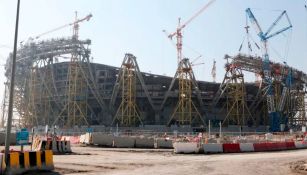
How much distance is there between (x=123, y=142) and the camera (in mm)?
39062

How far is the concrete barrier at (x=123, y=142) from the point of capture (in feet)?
127

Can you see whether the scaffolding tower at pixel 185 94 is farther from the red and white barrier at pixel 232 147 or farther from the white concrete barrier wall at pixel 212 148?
the white concrete barrier wall at pixel 212 148

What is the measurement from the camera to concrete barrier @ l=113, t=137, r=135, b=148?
38.8m

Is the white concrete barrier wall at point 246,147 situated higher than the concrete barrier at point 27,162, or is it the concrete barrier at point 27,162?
the concrete barrier at point 27,162

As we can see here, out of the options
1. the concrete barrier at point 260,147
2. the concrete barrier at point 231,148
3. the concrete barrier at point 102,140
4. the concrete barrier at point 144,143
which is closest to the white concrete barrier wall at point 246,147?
the concrete barrier at point 231,148

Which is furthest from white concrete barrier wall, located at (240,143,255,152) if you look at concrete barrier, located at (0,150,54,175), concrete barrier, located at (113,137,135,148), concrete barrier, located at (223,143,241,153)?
concrete barrier, located at (0,150,54,175)

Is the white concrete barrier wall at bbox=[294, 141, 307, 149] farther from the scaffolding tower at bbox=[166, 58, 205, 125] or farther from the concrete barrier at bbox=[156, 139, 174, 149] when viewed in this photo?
the scaffolding tower at bbox=[166, 58, 205, 125]

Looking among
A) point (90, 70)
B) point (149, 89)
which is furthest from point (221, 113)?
point (90, 70)

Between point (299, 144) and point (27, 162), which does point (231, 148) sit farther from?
point (27, 162)

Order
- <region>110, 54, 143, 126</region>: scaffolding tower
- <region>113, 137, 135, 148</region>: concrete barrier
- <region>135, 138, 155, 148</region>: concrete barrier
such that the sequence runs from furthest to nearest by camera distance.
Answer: <region>110, 54, 143, 126</region>: scaffolding tower < <region>135, 138, 155, 148</region>: concrete barrier < <region>113, 137, 135, 148</region>: concrete barrier

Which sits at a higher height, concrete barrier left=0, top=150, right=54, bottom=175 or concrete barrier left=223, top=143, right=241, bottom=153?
concrete barrier left=0, top=150, right=54, bottom=175

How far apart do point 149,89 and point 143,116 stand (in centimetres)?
751

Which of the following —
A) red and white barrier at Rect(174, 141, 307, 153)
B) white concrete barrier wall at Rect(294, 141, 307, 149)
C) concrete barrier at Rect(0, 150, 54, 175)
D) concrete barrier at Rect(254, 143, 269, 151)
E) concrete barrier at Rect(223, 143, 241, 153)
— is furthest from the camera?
white concrete barrier wall at Rect(294, 141, 307, 149)

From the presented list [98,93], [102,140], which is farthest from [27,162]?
[98,93]
